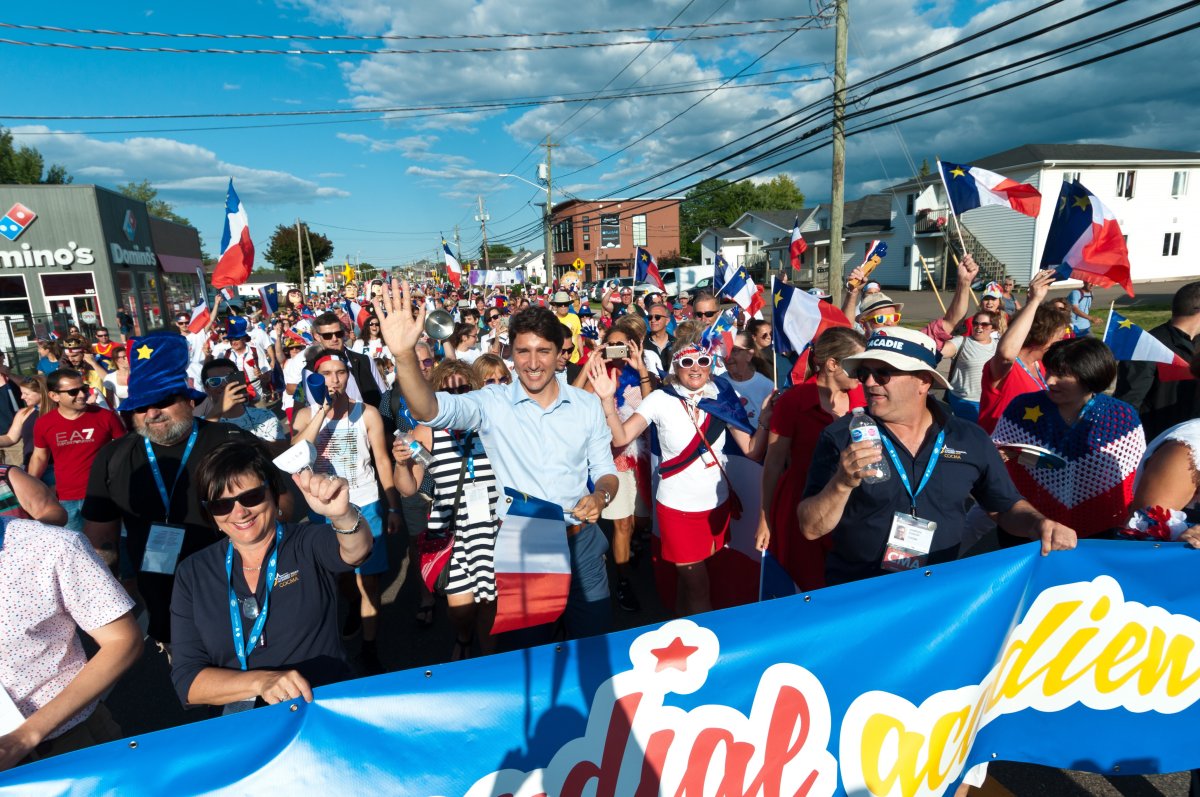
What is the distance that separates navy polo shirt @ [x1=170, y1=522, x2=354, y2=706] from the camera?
6.97ft

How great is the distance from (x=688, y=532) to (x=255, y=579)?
2344 mm

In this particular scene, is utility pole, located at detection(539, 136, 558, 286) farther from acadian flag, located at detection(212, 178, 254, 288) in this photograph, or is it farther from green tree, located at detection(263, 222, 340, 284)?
green tree, located at detection(263, 222, 340, 284)

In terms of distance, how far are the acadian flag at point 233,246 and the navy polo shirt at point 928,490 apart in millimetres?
8226

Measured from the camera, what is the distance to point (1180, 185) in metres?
37.3

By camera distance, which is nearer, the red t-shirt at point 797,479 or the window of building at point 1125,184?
the red t-shirt at point 797,479

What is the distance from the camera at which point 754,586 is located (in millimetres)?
3877

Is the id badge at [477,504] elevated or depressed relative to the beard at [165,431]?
depressed

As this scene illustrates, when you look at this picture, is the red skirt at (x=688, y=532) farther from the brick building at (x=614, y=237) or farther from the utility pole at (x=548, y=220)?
the brick building at (x=614, y=237)

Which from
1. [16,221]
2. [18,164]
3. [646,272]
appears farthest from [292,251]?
[646,272]

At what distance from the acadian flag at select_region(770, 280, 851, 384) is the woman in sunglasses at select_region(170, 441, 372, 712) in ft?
11.8

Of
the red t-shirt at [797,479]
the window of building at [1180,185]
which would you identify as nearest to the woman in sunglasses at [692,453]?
the red t-shirt at [797,479]

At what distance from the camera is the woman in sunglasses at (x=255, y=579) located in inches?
83.2

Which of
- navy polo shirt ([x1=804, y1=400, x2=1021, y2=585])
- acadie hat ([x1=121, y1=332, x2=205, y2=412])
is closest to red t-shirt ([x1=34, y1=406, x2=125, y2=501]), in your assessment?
acadie hat ([x1=121, y1=332, x2=205, y2=412])

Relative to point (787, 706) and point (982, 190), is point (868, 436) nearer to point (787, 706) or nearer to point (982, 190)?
point (787, 706)
